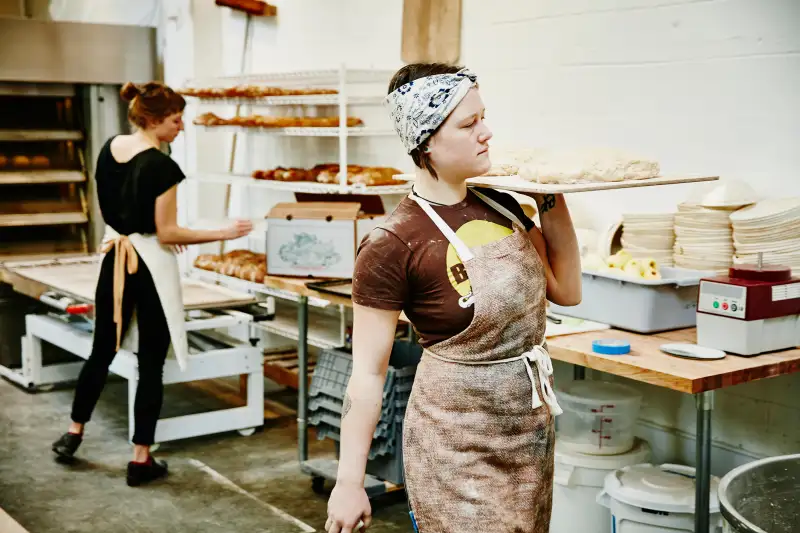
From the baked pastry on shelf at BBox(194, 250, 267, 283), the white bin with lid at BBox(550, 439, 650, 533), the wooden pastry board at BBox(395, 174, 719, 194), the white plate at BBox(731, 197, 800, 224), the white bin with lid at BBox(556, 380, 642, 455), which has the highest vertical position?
the wooden pastry board at BBox(395, 174, 719, 194)

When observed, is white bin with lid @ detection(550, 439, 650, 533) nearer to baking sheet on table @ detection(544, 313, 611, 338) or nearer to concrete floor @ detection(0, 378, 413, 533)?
baking sheet on table @ detection(544, 313, 611, 338)

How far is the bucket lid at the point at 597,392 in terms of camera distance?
348cm

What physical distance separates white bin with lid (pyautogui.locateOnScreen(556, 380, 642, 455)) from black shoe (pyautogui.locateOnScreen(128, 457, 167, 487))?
6.24 feet

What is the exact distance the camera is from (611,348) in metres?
2.91

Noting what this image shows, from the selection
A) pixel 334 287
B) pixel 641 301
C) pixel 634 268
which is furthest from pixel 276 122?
pixel 641 301

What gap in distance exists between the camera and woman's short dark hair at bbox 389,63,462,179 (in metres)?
2.01

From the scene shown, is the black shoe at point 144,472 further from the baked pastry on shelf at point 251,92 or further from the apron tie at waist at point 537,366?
the apron tie at waist at point 537,366

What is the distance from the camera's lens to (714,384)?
2.68 meters

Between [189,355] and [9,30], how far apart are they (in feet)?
9.39

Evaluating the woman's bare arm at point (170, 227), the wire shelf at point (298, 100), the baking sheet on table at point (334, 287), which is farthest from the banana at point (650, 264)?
the wire shelf at point (298, 100)

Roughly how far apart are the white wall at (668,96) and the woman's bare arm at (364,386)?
2.01 m

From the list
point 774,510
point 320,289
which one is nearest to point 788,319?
point 774,510

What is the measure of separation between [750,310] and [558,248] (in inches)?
36.4

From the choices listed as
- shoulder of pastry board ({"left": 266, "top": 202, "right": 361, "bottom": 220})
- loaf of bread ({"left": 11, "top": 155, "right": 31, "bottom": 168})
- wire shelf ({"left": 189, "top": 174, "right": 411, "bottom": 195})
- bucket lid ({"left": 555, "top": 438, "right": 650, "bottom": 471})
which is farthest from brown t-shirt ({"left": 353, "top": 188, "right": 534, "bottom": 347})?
loaf of bread ({"left": 11, "top": 155, "right": 31, "bottom": 168})
